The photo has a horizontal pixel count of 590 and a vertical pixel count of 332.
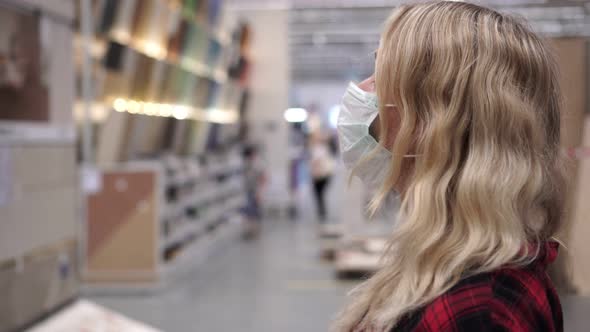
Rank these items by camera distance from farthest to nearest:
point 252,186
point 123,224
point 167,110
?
1. point 252,186
2. point 167,110
3. point 123,224

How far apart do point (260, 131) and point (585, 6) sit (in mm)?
10566

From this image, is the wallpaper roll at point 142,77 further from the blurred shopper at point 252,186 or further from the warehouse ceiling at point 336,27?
the blurred shopper at point 252,186

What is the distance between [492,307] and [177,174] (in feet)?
21.2

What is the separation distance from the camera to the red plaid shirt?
2.96 ft

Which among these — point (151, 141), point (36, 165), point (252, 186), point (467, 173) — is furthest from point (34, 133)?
point (252, 186)

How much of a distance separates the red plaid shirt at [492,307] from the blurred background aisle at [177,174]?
22.0 inches

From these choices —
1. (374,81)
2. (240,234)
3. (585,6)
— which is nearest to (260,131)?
(240,234)

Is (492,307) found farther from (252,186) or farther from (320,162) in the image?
(252,186)

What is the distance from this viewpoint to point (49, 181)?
3590 millimetres

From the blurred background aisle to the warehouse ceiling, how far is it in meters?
0.08

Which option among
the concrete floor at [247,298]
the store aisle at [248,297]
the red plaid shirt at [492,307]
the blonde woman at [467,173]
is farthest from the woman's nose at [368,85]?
the concrete floor at [247,298]

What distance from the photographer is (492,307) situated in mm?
906

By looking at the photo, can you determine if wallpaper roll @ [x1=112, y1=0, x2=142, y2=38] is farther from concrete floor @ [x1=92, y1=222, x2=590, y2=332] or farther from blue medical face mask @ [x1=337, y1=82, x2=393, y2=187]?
blue medical face mask @ [x1=337, y1=82, x2=393, y2=187]

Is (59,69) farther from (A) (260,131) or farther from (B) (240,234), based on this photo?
→ (A) (260,131)
